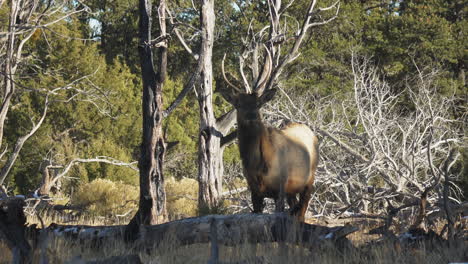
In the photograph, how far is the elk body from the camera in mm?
6898

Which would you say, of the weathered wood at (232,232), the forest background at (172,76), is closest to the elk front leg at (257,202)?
the weathered wood at (232,232)

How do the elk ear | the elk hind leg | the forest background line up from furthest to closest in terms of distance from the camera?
the forest background → the elk hind leg → the elk ear

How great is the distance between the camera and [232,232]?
5328 mm

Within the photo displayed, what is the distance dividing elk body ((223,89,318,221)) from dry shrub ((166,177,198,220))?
560 centimetres

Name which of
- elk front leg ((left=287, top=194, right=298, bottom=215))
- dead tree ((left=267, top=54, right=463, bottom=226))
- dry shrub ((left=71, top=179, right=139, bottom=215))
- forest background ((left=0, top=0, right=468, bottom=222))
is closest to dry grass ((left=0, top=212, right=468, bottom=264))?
dead tree ((left=267, top=54, right=463, bottom=226))

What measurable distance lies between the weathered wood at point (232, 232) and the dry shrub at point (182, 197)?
7.13 m

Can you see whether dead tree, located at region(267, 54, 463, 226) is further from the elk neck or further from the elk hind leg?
the elk neck

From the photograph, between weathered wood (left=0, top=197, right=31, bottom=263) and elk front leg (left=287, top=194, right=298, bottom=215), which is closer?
weathered wood (left=0, top=197, right=31, bottom=263)

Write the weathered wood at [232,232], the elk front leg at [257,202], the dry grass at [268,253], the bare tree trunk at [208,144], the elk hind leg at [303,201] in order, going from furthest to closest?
the bare tree trunk at [208,144]
the elk hind leg at [303,201]
the elk front leg at [257,202]
the weathered wood at [232,232]
the dry grass at [268,253]

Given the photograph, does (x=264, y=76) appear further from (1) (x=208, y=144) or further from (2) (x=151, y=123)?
(2) (x=151, y=123)

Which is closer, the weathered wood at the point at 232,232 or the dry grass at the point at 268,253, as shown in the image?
the dry grass at the point at 268,253

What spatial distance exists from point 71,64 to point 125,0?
5.39 metres

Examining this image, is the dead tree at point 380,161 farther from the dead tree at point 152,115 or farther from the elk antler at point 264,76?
the dead tree at point 152,115

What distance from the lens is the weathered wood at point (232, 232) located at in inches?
193
